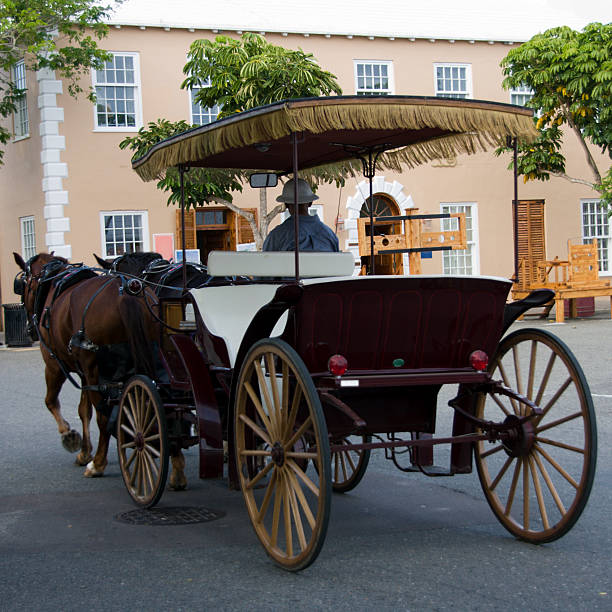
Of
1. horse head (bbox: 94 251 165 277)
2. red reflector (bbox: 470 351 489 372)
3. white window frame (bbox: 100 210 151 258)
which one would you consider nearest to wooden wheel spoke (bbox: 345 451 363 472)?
red reflector (bbox: 470 351 489 372)

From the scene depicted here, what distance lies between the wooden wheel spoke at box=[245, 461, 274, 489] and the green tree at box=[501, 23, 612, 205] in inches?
685

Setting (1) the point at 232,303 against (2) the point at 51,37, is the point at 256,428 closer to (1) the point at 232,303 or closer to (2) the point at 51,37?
(1) the point at 232,303

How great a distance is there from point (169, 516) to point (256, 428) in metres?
1.43

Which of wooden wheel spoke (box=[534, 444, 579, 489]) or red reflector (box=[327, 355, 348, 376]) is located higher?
red reflector (box=[327, 355, 348, 376])

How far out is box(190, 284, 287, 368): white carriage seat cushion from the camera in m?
5.68

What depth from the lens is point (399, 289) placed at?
4.56 meters

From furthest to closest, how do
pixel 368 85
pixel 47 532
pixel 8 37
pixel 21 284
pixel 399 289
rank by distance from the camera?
1. pixel 368 85
2. pixel 8 37
3. pixel 21 284
4. pixel 47 532
5. pixel 399 289

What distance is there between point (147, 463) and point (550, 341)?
8.94ft

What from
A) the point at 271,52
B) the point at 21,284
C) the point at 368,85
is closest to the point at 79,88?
the point at 271,52

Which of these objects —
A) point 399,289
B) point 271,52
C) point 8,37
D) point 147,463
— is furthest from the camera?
point 8,37

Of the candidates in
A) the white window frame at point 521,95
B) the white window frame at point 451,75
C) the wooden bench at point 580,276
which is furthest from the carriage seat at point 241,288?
the white window frame at point 521,95

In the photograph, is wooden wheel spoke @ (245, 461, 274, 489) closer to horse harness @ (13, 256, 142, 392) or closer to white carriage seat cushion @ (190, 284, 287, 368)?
white carriage seat cushion @ (190, 284, 287, 368)

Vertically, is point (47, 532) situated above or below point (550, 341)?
below

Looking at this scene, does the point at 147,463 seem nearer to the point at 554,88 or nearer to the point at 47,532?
the point at 47,532
